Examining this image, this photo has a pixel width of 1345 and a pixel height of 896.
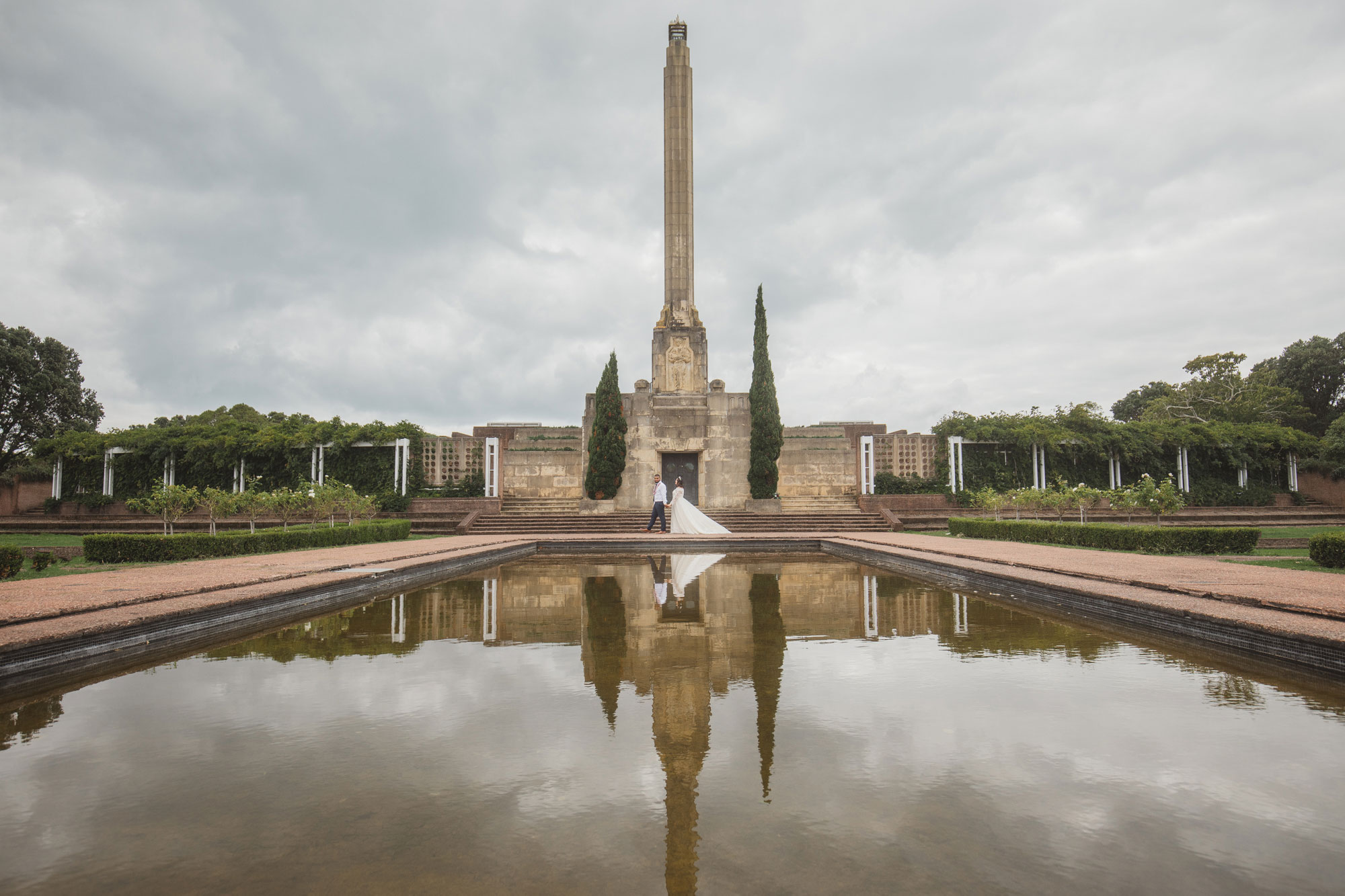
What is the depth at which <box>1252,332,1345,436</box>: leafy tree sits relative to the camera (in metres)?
33.3

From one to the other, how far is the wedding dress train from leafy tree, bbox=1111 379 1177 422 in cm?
3307

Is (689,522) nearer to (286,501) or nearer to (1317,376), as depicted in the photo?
(286,501)

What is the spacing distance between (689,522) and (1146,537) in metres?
9.27

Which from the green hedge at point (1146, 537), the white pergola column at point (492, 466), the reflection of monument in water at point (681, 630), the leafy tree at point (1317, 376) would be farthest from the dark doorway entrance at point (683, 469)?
the leafy tree at point (1317, 376)

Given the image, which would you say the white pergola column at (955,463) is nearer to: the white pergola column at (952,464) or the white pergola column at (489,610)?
the white pergola column at (952,464)

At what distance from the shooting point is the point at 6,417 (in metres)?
26.6

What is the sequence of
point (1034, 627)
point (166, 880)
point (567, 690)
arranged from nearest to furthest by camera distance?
point (166, 880) → point (567, 690) → point (1034, 627)

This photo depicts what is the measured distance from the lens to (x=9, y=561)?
7484mm

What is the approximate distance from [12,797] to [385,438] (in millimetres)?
20537

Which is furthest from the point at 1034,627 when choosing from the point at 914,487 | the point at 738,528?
the point at 914,487

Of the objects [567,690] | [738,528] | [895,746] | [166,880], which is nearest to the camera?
[166,880]

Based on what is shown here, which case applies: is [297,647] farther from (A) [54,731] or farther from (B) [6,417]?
(B) [6,417]

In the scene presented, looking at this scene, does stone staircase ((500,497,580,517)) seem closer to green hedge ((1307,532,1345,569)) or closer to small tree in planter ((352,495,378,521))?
small tree in planter ((352,495,378,521))

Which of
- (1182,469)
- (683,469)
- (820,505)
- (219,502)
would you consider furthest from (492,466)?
(1182,469)
